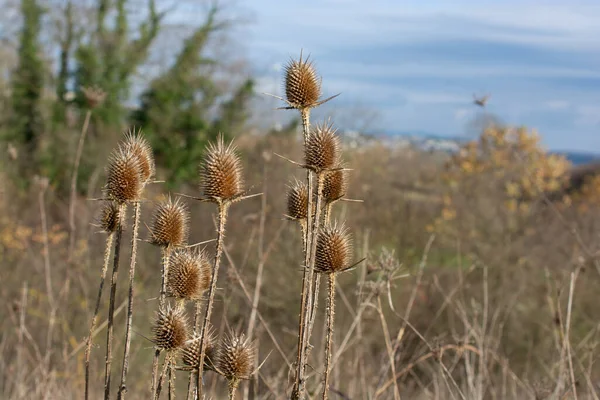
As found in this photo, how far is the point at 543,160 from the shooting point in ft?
83.5

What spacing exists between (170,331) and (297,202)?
0.61 metres

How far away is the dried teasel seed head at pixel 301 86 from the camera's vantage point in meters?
2.28

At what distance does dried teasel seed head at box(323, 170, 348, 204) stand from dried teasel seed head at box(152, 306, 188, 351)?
626 mm

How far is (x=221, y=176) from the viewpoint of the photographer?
→ 2.17 m

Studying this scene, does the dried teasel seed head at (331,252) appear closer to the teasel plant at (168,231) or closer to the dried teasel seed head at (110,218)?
the teasel plant at (168,231)

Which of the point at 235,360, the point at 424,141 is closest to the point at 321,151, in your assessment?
the point at 235,360

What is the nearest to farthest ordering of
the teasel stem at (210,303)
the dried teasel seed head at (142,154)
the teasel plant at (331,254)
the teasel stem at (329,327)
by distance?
the teasel stem at (210,303) → the teasel stem at (329,327) → the teasel plant at (331,254) → the dried teasel seed head at (142,154)

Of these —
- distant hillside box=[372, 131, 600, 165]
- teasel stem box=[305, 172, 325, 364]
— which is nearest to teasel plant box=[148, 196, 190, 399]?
teasel stem box=[305, 172, 325, 364]

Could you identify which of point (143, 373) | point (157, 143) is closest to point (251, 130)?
point (157, 143)

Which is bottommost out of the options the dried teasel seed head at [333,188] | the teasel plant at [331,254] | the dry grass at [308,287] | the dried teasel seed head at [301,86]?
the dry grass at [308,287]

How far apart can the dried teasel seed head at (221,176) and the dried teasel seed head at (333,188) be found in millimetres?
288

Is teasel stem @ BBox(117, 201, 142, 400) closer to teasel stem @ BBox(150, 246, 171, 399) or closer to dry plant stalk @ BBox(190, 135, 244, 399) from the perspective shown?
teasel stem @ BBox(150, 246, 171, 399)

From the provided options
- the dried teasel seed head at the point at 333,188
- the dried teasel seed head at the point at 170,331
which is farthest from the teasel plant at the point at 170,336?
the dried teasel seed head at the point at 333,188

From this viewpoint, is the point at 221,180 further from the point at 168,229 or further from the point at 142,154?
the point at 142,154
